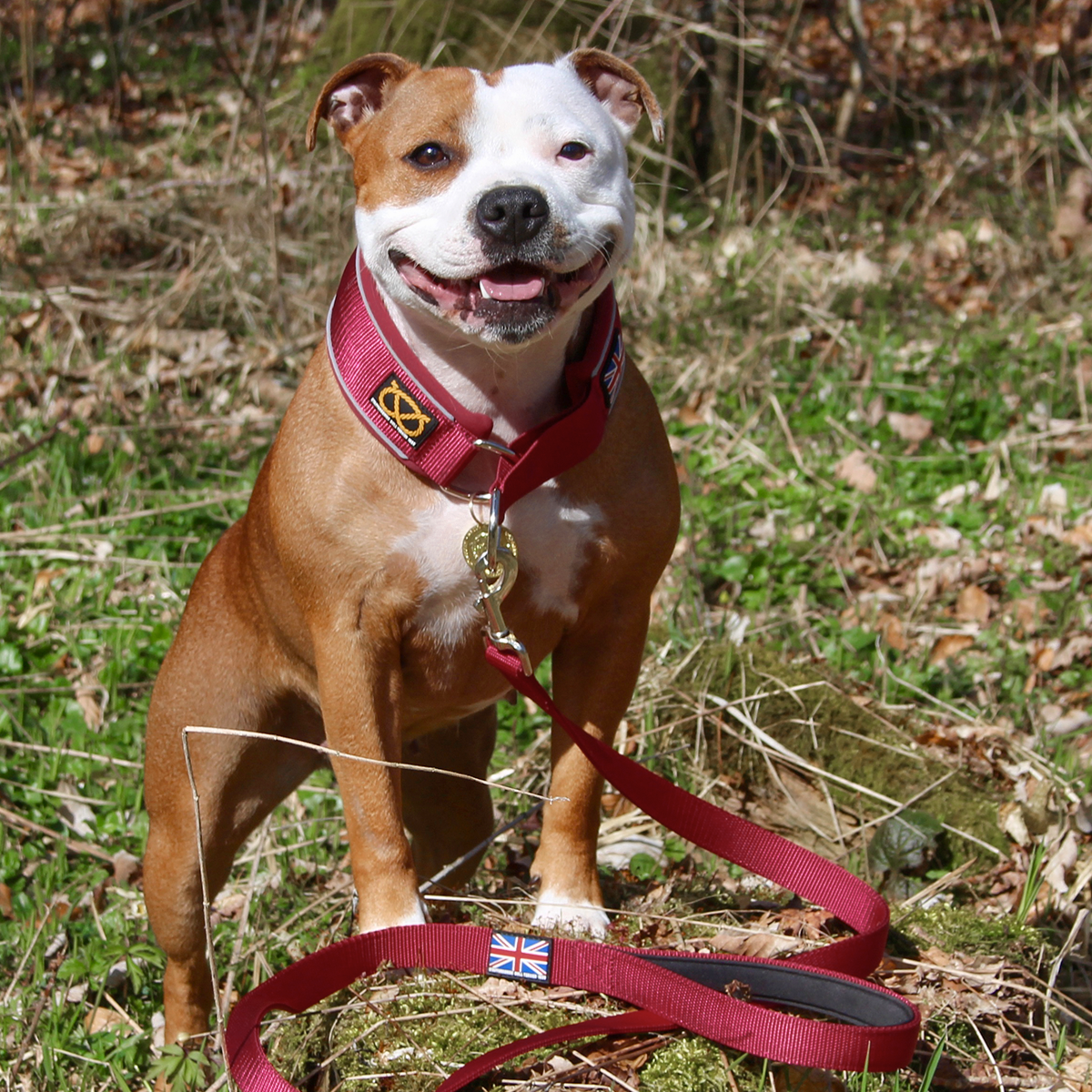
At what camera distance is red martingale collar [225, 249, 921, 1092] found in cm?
221

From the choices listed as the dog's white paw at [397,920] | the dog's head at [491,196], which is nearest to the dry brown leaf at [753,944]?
the dog's white paw at [397,920]

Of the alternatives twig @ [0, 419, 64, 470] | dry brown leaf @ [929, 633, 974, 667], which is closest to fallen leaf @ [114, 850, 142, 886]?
twig @ [0, 419, 64, 470]

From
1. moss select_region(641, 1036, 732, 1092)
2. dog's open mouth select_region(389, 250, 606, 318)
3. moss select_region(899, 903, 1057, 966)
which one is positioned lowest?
moss select_region(899, 903, 1057, 966)

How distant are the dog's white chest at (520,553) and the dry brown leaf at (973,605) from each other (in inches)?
101

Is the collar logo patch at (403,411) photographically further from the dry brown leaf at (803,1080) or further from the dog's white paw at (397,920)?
the dry brown leaf at (803,1080)

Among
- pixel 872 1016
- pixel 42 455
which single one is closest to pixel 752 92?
pixel 42 455

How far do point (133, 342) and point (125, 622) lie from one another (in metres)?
1.97

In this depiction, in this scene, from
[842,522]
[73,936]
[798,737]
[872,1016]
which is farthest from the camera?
[842,522]

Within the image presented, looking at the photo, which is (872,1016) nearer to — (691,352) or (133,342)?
(691,352)

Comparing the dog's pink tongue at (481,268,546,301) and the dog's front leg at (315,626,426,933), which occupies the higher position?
the dog's pink tongue at (481,268,546,301)

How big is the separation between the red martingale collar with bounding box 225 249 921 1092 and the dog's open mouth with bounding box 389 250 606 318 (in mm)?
223

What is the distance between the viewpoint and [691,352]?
6270 mm

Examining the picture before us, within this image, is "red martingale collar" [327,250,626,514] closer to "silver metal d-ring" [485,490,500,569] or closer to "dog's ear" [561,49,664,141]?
"silver metal d-ring" [485,490,500,569]

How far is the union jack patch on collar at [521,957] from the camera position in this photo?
7.94 feet
